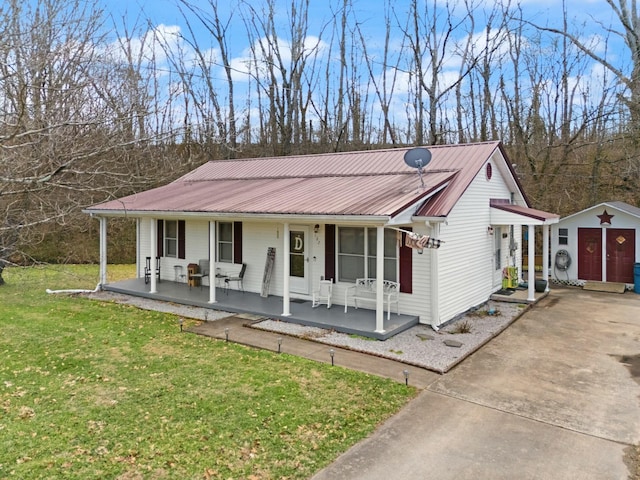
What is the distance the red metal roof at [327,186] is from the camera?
8.77 m

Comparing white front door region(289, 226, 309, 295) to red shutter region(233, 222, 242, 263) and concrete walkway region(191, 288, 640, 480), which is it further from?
concrete walkway region(191, 288, 640, 480)

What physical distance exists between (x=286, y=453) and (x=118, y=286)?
997cm

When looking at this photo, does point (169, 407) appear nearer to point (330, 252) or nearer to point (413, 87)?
point (330, 252)

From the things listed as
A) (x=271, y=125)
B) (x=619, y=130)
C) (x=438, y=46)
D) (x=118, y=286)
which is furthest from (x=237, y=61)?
(x=619, y=130)

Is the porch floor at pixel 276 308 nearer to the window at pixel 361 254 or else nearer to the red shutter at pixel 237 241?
the window at pixel 361 254

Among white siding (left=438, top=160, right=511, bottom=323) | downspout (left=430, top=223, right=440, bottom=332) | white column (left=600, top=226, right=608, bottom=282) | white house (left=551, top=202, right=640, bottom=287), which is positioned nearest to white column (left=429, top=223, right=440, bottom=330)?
downspout (left=430, top=223, right=440, bottom=332)

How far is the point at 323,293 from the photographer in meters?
10.1

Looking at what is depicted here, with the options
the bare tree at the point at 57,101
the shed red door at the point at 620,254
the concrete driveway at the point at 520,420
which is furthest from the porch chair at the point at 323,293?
the shed red door at the point at 620,254

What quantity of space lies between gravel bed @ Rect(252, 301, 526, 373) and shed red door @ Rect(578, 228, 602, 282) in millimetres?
5346

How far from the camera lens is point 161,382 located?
19.7 feet

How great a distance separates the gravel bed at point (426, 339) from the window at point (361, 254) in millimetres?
1520

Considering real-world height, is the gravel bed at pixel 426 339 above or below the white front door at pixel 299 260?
below

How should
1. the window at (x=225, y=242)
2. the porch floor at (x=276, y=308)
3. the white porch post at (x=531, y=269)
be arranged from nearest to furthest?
the porch floor at (x=276, y=308) < the white porch post at (x=531, y=269) < the window at (x=225, y=242)

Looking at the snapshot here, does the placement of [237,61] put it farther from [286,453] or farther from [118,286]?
[286,453]
